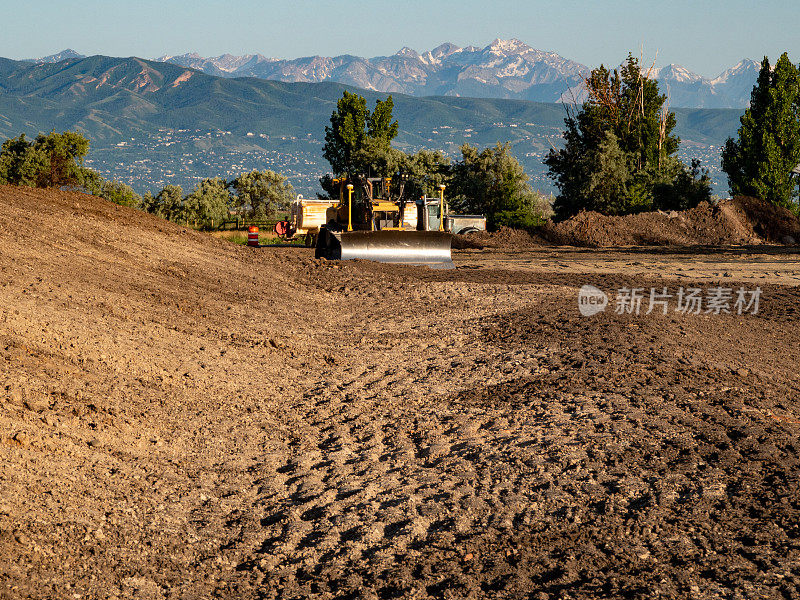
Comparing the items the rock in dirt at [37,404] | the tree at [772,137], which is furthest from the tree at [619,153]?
the rock in dirt at [37,404]

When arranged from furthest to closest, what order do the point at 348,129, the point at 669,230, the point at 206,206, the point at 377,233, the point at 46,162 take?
the point at 206,206
the point at 46,162
the point at 348,129
the point at 669,230
the point at 377,233

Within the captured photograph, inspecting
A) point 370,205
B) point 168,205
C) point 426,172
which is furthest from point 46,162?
point 370,205

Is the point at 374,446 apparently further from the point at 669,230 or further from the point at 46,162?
the point at 46,162

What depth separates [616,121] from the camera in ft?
140

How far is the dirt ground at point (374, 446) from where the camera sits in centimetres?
478

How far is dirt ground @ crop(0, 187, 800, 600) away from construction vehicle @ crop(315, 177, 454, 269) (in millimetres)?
8169

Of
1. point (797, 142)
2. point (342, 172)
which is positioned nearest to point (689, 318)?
point (797, 142)

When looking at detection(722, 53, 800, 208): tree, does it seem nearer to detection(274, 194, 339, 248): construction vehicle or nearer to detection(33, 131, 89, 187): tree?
detection(274, 194, 339, 248): construction vehicle

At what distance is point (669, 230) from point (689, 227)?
988 millimetres

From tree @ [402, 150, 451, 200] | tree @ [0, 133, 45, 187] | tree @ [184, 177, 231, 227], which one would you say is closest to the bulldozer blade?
tree @ [402, 150, 451, 200]

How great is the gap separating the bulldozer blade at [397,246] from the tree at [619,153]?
1909cm

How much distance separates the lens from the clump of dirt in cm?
3278

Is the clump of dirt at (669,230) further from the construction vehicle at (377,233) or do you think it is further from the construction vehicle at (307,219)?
the construction vehicle at (377,233)

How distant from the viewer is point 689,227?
111 feet
